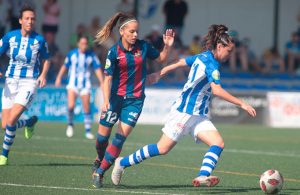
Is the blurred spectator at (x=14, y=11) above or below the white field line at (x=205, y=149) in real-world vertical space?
above

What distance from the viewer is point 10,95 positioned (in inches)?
535

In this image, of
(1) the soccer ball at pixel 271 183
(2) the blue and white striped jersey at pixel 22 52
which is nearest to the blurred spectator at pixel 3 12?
(2) the blue and white striped jersey at pixel 22 52

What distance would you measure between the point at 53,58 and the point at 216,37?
15.9 m

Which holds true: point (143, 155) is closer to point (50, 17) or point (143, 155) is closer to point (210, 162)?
point (210, 162)

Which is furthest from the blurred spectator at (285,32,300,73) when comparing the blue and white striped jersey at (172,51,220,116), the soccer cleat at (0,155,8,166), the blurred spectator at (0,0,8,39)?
the blue and white striped jersey at (172,51,220,116)

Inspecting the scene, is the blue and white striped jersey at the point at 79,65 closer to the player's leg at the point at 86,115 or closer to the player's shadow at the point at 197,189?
the player's leg at the point at 86,115

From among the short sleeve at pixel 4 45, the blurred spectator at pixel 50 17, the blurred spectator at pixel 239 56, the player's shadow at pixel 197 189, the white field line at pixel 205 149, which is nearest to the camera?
the player's shadow at pixel 197 189

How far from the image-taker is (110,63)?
440 inches

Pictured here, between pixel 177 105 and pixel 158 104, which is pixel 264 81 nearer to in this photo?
pixel 158 104

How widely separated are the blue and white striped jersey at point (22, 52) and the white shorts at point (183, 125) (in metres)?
3.47

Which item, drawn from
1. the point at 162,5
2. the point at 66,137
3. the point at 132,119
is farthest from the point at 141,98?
the point at 162,5

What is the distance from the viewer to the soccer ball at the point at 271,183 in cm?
1060

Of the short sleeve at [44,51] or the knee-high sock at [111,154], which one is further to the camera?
the short sleeve at [44,51]

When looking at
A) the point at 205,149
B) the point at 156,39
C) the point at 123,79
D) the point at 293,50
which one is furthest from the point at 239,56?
the point at 123,79
